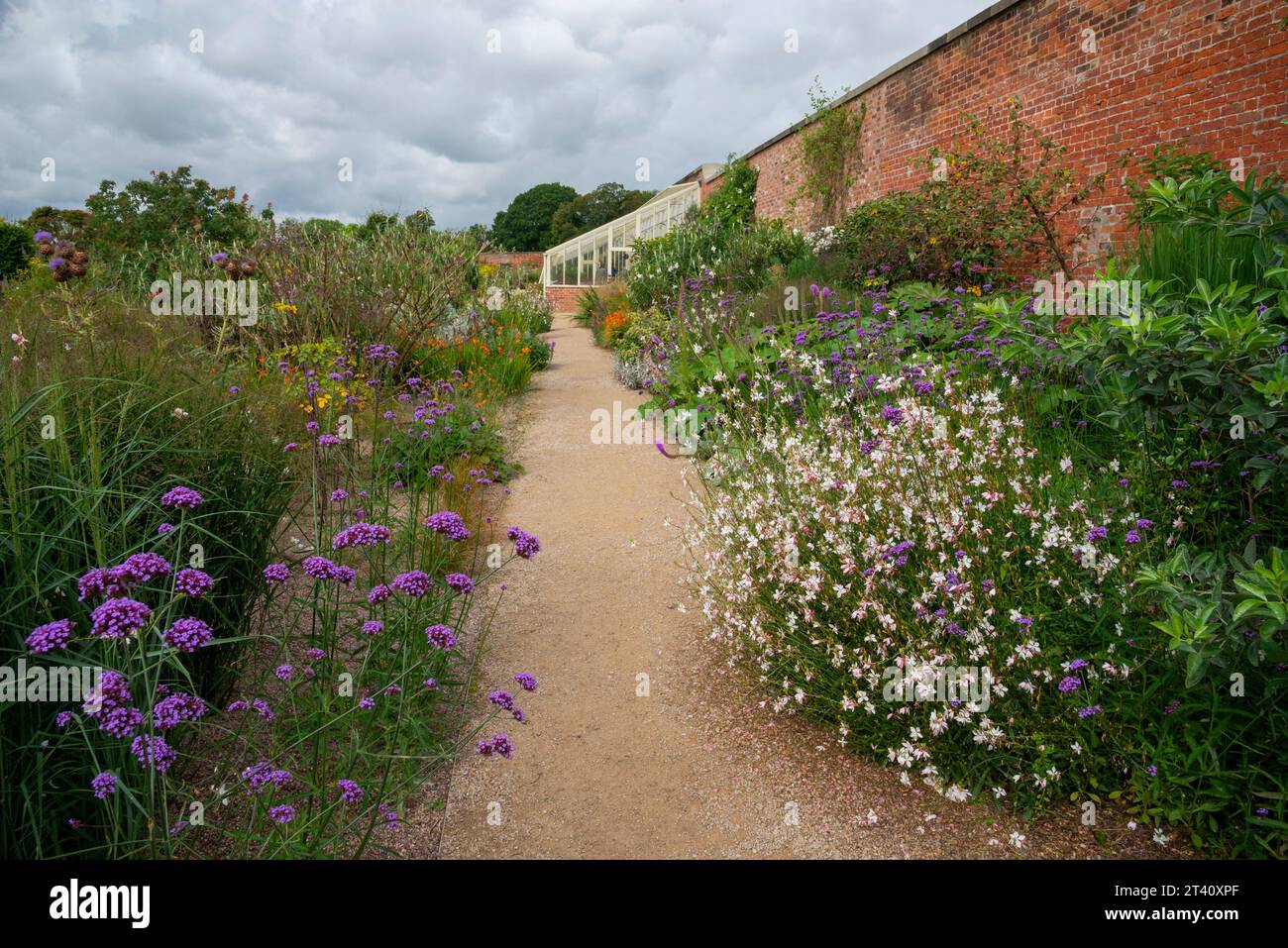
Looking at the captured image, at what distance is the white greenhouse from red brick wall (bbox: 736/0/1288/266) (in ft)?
44.6

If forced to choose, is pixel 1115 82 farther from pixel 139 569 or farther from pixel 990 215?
pixel 139 569

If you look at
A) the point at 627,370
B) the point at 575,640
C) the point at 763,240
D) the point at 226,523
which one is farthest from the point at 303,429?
the point at 763,240

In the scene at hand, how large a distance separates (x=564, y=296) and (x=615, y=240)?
272 centimetres

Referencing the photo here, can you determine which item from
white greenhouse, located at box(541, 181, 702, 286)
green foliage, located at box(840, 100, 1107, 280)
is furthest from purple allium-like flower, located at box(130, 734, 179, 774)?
white greenhouse, located at box(541, 181, 702, 286)

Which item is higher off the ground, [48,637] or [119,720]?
[48,637]

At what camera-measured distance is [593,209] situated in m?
61.9

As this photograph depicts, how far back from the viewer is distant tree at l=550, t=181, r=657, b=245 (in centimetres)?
6097

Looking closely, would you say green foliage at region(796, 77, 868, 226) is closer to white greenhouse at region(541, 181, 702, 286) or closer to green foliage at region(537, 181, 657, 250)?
white greenhouse at region(541, 181, 702, 286)

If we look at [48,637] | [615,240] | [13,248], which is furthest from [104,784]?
[615,240]

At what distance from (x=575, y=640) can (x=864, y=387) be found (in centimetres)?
214

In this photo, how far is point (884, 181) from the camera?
1284 centimetres

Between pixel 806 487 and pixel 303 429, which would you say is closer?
pixel 806 487

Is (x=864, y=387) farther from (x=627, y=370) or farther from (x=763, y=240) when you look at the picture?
(x=763, y=240)

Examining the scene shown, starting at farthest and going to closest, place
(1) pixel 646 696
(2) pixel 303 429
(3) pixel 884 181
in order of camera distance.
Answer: (3) pixel 884 181 → (2) pixel 303 429 → (1) pixel 646 696
